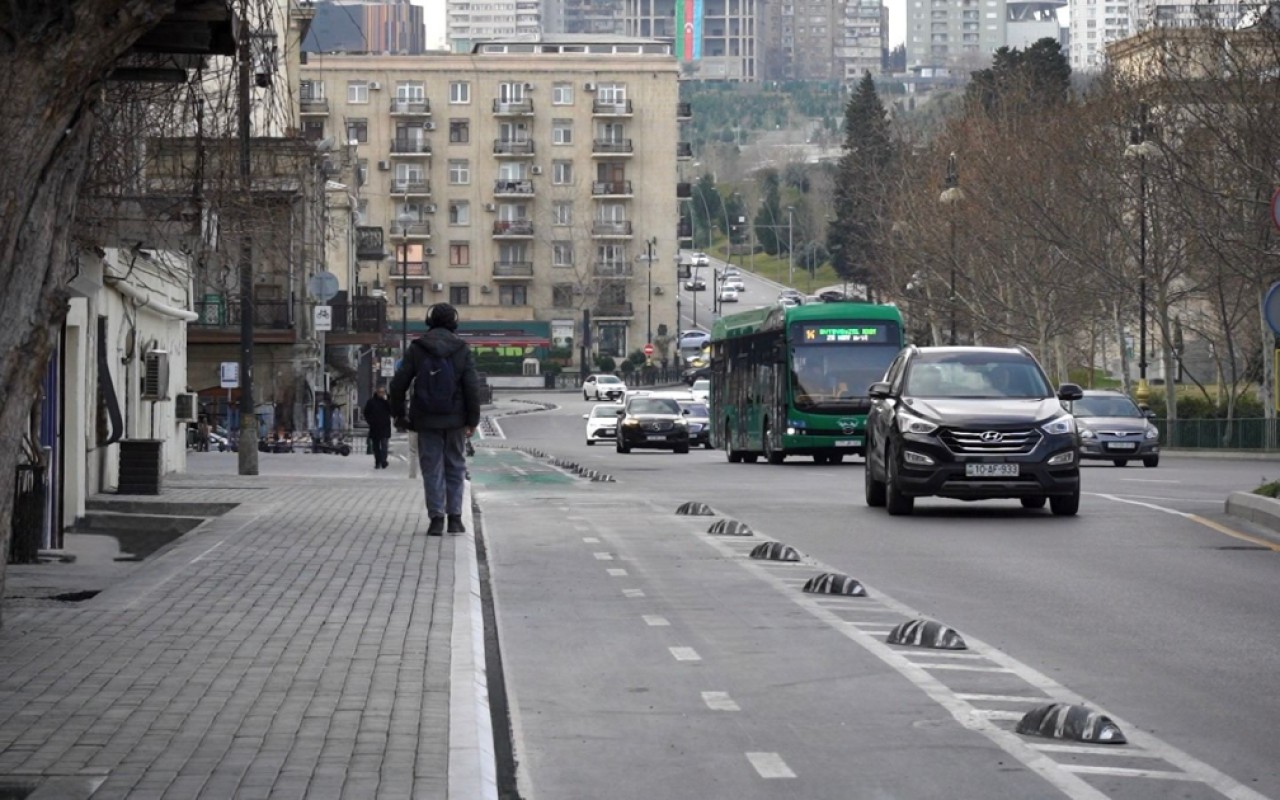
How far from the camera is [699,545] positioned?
18359 millimetres

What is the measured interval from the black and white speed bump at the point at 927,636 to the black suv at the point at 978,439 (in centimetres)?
996

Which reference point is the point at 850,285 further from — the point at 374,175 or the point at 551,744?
the point at 551,744

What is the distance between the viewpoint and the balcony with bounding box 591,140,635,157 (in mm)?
127688

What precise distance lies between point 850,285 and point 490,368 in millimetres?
41843

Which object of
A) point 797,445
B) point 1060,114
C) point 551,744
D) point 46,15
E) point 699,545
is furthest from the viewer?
point 1060,114

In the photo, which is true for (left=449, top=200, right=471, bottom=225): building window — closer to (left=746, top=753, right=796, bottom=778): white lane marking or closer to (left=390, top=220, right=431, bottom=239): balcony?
(left=390, top=220, right=431, bottom=239): balcony

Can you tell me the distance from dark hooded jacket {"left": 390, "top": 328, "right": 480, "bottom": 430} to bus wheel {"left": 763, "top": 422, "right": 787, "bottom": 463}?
23.2 m

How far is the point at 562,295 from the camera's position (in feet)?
438

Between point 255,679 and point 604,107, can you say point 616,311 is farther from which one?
point 255,679

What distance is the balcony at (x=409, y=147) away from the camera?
12575cm

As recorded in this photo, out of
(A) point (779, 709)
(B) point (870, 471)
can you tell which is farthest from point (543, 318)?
(A) point (779, 709)

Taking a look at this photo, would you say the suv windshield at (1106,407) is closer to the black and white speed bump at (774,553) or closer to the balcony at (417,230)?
the black and white speed bump at (774,553)

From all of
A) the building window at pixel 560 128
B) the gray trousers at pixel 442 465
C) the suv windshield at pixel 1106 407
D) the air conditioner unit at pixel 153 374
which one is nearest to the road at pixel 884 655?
the gray trousers at pixel 442 465

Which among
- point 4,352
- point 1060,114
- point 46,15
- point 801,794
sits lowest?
point 801,794
